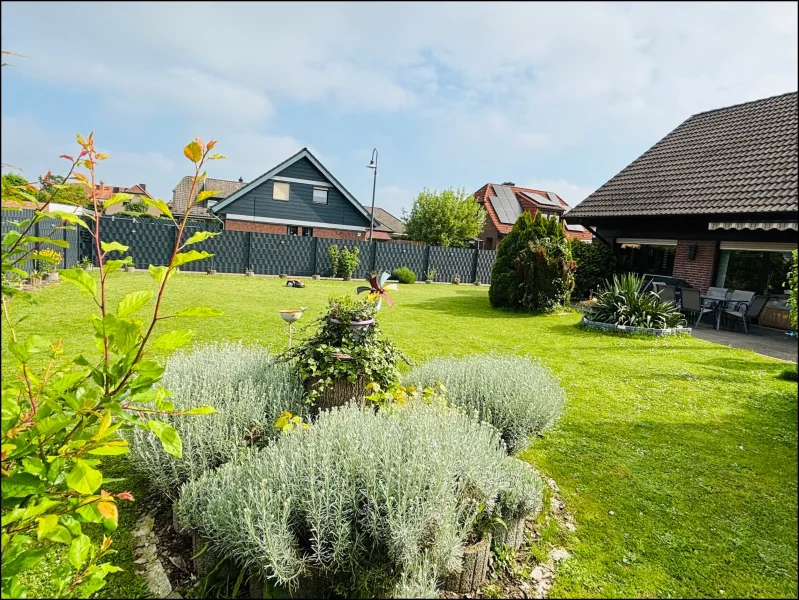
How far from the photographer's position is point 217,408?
9.82 ft

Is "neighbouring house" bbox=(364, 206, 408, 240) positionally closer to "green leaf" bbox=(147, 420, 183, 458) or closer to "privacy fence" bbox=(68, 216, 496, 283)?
"privacy fence" bbox=(68, 216, 496, 283)

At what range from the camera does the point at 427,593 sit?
1.74 m

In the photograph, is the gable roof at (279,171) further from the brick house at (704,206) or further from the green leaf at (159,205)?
the green leaf at (159,205)

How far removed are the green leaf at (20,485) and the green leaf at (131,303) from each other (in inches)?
19.1

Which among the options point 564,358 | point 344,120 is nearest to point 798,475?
point 344,120

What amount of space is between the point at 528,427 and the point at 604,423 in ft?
3.96

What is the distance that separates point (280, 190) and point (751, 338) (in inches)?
865

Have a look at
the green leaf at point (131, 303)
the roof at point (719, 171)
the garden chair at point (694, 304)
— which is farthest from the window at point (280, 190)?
the green leaf at point (131, 303)

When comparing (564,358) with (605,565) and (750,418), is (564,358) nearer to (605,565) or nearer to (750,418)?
(750,418)

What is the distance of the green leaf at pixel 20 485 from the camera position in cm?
125

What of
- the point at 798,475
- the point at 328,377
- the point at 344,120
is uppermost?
the point at 344,120

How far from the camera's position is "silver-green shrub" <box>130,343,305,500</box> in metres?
2.72

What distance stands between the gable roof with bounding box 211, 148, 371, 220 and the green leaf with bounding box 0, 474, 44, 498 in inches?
905

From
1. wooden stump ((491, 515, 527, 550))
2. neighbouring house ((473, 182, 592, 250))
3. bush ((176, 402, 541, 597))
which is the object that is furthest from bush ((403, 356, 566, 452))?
neighbouring house ((473, 182, 592, 250))
